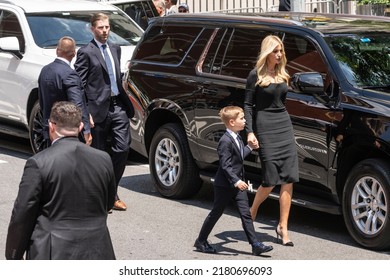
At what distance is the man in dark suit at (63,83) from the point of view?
980 centimetres

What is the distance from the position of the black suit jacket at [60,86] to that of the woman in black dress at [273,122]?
64.8 inches

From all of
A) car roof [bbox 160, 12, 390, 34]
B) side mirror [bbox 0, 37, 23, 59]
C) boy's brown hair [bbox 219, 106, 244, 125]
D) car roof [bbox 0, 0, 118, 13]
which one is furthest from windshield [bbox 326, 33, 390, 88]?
car roof [bbox 0, 0, 118, 13]

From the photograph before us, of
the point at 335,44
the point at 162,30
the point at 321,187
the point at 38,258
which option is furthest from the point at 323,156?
the point at 38,258

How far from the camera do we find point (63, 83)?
9797mm

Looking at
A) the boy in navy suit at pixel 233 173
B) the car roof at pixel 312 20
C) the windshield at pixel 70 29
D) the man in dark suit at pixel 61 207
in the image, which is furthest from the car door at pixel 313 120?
the windshield at pixel 70 29

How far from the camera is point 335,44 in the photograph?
944cm

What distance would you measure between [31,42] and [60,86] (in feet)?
13.2

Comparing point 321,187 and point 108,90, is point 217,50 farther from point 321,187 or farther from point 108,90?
point 321,187

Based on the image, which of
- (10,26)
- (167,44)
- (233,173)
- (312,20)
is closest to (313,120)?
(233,173)

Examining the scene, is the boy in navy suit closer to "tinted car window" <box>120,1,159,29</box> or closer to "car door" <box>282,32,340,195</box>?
"car door" <box>282,32,340,195</box>

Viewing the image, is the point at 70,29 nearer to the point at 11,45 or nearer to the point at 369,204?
the point at 11,45

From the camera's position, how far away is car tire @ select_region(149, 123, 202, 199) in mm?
10758

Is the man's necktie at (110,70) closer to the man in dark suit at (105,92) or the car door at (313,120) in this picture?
the man in dark suit at (105,92)
